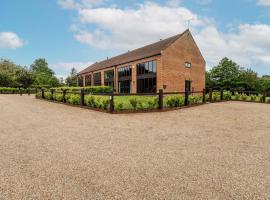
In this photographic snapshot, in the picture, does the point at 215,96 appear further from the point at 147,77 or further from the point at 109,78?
the point at 109,78

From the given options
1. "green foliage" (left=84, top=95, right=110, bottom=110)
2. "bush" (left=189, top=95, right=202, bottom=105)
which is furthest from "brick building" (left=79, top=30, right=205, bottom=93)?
"green foliage" (left=84, top=95, right=110, bottom=110)

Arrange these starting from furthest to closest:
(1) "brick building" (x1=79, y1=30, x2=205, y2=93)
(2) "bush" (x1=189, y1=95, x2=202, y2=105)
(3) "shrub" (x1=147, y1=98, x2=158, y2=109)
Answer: (1) "brick building" (x1=79, y1=30, x2=205, y2=93) < (2) "bush" (x1=189, y1=95, x2=202, y2=105) < (3) "shrub" (x1=147, y1=98, x2=158, y2=109)

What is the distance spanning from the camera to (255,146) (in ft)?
18.0

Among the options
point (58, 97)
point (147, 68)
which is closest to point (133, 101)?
point (58, 97)

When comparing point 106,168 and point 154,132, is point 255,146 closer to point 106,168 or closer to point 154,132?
point 154,132

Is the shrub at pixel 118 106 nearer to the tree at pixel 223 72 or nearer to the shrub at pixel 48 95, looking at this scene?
the shrub at pixel 48 95

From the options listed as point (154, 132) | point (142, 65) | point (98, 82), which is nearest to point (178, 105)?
point (154, 132)

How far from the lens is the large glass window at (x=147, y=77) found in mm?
28391

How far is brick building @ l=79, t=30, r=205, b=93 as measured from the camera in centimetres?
2755

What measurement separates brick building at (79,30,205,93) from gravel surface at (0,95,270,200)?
21033mm

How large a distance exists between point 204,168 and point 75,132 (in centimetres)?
444

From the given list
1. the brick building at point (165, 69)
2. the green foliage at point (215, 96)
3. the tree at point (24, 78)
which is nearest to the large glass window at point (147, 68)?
the brick building at point (165, 69)

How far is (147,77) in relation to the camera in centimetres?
2972

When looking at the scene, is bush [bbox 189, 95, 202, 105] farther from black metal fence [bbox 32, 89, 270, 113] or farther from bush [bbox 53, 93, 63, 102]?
bush [bbox 53, 93, 63, 102]
